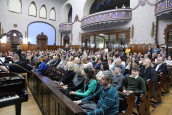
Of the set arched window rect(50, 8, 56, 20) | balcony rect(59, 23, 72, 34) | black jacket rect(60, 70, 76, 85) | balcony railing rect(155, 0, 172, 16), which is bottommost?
black jacket rect(60, 70, 76, 85)

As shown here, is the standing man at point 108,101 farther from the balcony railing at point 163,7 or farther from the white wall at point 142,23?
the white wall at point 142,23

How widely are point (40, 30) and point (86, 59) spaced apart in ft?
38.8

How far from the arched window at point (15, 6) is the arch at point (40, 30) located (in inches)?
81.5

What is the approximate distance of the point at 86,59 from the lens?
682cm

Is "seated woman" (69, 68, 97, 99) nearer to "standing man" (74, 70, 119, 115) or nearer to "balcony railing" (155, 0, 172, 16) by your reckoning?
"standing man" (74, 70, 119, 115)

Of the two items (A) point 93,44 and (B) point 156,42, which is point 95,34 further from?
(B) point 156,42

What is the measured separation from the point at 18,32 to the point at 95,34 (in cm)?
901

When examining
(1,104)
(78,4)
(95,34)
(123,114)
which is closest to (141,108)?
(123,114)

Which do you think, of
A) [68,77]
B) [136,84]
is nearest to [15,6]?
[68,77]

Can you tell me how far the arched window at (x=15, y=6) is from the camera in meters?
14.1

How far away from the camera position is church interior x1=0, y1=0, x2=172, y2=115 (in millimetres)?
2178

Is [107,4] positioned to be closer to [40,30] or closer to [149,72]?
[40,30]

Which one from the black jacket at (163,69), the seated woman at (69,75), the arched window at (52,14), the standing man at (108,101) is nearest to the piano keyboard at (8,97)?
the seated woman at (69,75)

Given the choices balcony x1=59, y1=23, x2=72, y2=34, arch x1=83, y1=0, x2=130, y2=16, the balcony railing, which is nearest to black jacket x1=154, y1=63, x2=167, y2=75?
the balcony railing
